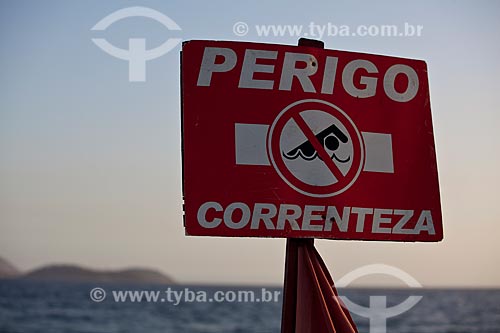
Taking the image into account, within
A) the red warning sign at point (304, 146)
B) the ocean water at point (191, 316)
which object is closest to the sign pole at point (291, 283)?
the red warning sign at point (304, 146)

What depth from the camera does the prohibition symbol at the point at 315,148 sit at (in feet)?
5.78

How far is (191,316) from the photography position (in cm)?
1537

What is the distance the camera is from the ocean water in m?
14.7

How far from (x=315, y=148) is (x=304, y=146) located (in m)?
0.02

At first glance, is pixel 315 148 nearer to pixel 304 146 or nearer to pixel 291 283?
pixel 304 146

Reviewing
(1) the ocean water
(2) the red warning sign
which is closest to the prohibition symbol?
(2) the red warning sign

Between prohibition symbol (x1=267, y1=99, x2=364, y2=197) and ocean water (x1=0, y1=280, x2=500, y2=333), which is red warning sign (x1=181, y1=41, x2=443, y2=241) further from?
ocean water (x1=0, y1=280, x2=500, y2=333)

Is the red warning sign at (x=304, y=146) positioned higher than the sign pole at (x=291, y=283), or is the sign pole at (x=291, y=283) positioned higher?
the red warning sign at (x=304, y=146)

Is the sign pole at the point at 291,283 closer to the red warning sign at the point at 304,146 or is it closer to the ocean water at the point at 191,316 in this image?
the red warning sign at the point at 304,146

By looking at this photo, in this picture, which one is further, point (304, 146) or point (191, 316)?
point (191, 316)

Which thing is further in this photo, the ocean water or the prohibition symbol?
the ocean water

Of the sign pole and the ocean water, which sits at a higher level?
the ocean water

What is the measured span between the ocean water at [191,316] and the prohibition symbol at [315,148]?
1089 cm

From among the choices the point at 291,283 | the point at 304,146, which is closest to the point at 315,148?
the point at 304,146
